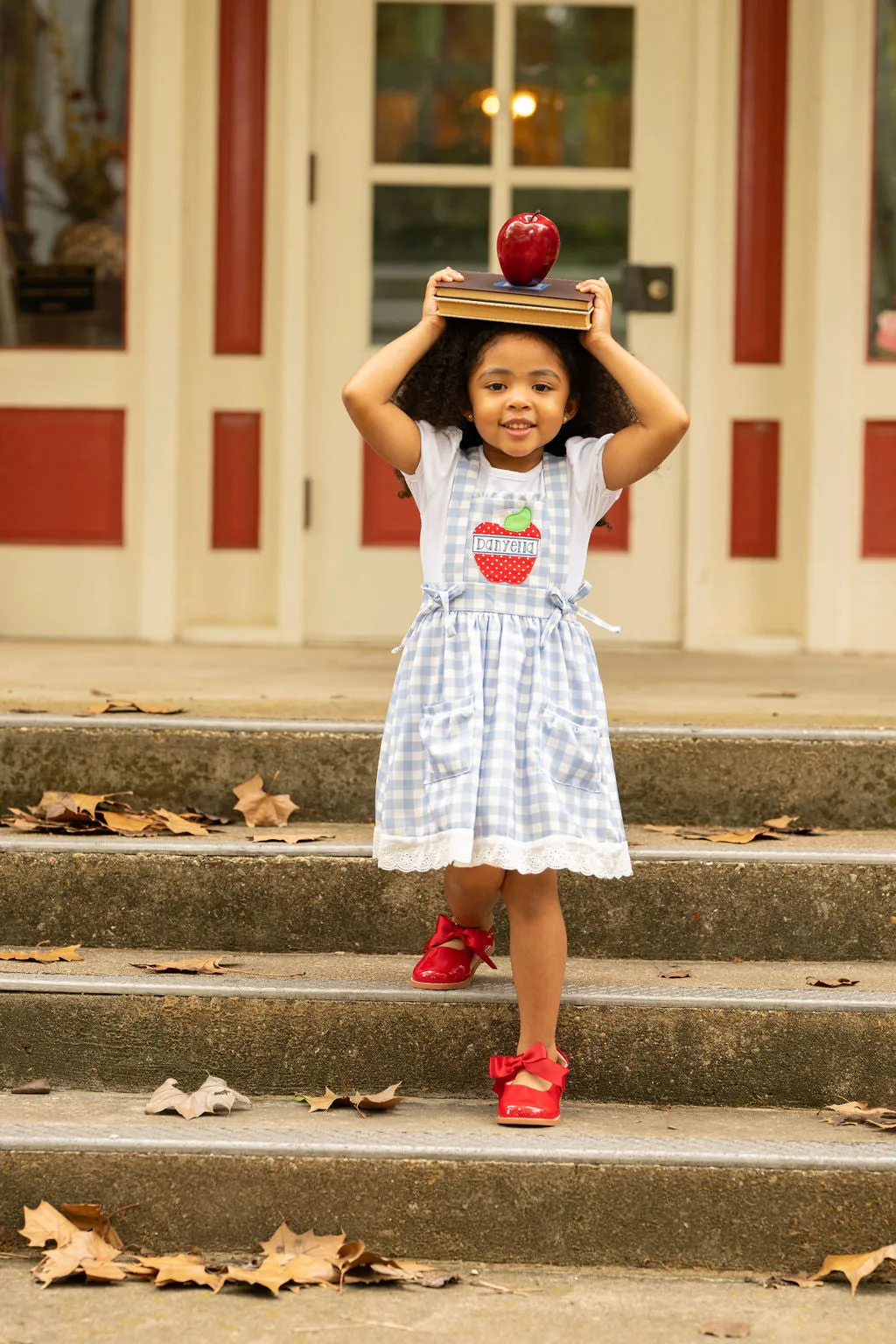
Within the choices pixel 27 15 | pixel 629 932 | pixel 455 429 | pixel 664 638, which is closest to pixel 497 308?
pixel 455 429

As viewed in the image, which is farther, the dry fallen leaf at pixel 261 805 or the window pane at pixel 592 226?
the window pane at pixel 592 226

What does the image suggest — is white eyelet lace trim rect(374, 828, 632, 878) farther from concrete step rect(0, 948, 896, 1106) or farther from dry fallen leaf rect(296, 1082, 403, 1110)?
dry fallen leaf rect(296, 1082, 403, 1110)

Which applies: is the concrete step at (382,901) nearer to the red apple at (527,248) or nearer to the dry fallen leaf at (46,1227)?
the dry fallen leaf at (46,1227)

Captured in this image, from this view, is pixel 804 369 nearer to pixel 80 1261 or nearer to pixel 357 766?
pixel 357 766

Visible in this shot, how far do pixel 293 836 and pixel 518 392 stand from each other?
1017mm

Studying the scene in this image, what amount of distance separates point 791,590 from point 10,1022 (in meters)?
3.57

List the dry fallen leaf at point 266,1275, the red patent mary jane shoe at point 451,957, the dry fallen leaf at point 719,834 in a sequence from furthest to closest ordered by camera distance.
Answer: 1. the dry fallen leaf at point 719,834
2. the red patent mary jane shoe at point 451,957
3. the dry fallen leaf at point 266,1275

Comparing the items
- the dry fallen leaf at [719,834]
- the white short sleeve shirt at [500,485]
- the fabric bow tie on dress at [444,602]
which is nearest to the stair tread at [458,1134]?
the dry fallen leaf at [719,834]

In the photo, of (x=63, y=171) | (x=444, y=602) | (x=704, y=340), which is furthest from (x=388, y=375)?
(x=63, y=171)

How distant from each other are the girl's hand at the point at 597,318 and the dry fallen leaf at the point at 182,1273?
1.47 meters

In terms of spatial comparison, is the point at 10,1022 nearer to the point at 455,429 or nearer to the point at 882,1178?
the point at 455,429

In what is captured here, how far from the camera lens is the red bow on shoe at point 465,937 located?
112 inches

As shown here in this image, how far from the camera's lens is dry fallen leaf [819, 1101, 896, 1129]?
8.63ft

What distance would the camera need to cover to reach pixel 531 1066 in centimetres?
259
